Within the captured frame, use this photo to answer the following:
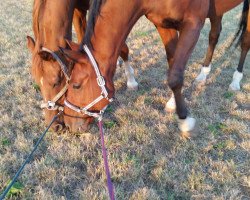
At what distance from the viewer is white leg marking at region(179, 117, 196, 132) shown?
333 cm

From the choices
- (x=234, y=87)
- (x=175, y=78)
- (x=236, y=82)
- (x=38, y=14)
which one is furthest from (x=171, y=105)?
(x=38, y=14)

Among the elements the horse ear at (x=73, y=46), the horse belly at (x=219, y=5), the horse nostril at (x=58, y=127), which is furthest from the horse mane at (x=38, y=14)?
the horse belly at (x=219, y=5)

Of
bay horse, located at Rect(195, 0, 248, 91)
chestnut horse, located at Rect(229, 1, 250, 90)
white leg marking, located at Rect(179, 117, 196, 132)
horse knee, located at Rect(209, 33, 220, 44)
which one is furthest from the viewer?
horse knee, located at Rect(209, 33, 220, 44)

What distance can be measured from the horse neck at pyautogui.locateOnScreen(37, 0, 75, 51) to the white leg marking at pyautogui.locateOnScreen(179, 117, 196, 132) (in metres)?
1.49

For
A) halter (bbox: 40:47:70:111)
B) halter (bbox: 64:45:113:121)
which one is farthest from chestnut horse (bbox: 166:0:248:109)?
halter (bbox: 40:47:70:111)

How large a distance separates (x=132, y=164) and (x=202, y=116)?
1304mm

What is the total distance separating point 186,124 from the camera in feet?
10.9

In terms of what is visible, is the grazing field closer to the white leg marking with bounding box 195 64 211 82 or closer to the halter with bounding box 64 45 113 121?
the white leg marking with bounding box 195 64 211 82

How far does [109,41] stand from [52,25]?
1.83ft

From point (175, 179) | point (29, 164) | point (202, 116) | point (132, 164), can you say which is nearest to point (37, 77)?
point (29, 164)

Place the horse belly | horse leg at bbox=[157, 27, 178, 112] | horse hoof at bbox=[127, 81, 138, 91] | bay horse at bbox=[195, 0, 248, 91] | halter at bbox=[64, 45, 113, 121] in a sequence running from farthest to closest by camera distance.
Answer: horse hoof at bbox=[127, 81, 138, 91] → bay horse at bbox=[195, 0, 248, 91] → the horse belly → horse leg at bbox=[157, 27, 178, 112] → halter at bbox=[64, 45, 113, 121]

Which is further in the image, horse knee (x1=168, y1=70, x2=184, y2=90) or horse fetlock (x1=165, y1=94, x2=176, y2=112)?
horse fetlock (x1=165, y1=94, x2=176, y2=112)

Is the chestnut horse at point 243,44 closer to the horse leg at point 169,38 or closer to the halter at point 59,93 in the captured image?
the horse leg at point 169,38

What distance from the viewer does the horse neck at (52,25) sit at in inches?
108
